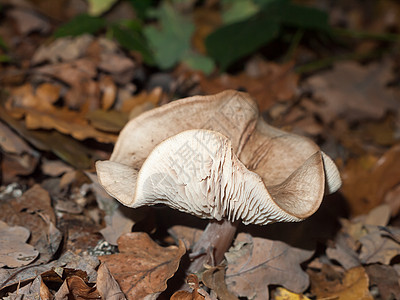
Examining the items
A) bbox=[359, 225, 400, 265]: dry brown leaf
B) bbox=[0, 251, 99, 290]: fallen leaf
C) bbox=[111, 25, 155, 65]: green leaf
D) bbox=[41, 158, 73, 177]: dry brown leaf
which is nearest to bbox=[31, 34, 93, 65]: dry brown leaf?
bbox=[111, 25, 155, 65]: green leaf

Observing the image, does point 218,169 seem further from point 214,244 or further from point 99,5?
point 99,5

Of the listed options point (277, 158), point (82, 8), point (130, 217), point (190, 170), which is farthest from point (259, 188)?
point (82, 8)

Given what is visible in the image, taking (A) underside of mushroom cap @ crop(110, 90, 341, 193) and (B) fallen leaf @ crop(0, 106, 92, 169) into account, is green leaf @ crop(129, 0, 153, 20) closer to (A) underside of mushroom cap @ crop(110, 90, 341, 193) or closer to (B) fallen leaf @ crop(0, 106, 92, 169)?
(B) fallen leaf @ crop(0, 106, 92, 169)

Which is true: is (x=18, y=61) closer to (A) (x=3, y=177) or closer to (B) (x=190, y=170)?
(A) (x=3, y=177)

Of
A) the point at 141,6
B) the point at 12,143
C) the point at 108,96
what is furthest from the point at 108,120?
the point at 141,6

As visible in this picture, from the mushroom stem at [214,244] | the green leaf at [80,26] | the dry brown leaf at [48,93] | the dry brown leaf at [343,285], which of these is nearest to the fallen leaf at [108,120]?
the dry brown leaf at [48,93]

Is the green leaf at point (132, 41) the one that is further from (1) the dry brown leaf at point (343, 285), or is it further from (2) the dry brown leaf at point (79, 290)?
(1) the dry brown leaf at point (343, 285)
